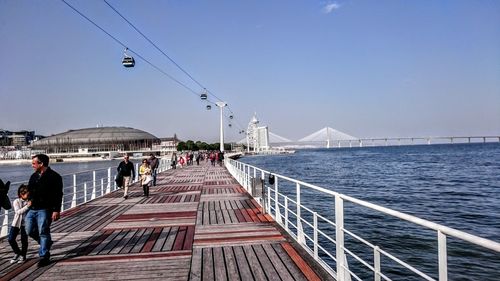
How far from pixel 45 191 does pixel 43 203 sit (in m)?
0.18

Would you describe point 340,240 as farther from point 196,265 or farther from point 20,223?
point 20,223

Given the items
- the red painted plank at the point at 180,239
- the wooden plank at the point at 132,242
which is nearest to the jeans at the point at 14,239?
the wooden plank at the point at 132,242

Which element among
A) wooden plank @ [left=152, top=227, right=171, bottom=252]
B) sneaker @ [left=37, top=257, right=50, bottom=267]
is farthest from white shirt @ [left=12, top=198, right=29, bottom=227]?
wooden plank @ [left=152, top=227, right=171, bottom=252]

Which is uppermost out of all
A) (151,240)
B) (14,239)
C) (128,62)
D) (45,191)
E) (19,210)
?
(128,62)

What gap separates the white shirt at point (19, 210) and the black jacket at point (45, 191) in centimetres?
37

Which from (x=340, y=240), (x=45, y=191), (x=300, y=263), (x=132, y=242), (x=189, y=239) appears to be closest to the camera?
(x=340, y=240)

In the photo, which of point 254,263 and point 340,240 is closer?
point 340,240

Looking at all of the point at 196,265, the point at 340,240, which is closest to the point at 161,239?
the point at 196,265

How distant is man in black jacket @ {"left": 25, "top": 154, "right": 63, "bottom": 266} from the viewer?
223 inches

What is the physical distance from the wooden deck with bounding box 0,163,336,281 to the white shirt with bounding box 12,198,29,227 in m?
0.57

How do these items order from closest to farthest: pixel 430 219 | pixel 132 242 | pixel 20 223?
pixel 20 223 < pixel 132 242 < pixel 430 219

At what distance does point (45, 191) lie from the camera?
5.68 metres

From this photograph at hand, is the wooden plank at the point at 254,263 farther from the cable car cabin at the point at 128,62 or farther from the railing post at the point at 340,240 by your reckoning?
the cable car cabin at the point at 128,62

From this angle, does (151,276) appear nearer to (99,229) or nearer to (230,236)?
(230,236)
